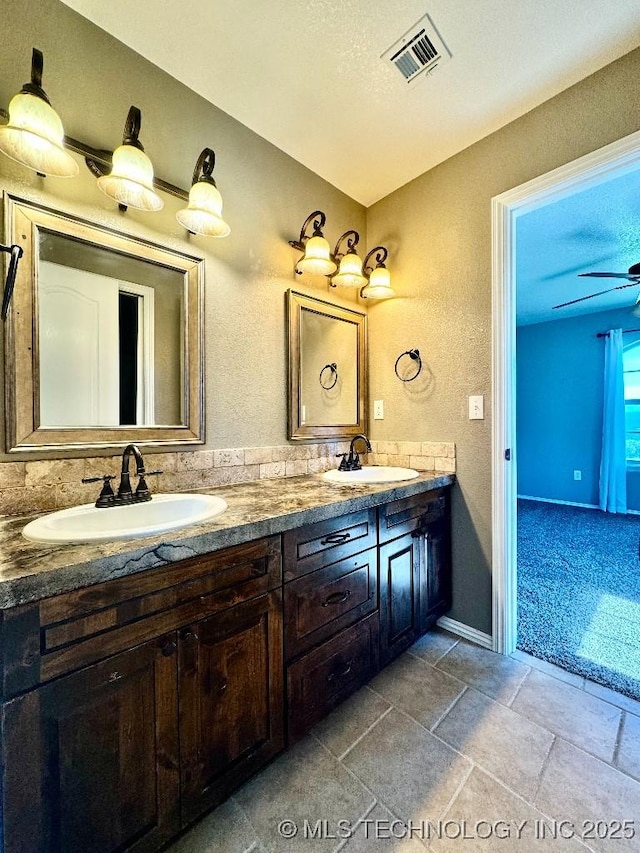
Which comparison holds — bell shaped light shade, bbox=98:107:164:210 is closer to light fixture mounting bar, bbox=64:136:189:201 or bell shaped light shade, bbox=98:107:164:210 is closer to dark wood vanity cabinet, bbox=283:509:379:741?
light fixture mounting bar, bbox=64:136:189:201

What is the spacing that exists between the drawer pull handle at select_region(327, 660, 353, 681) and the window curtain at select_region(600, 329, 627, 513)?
4402 millimetres

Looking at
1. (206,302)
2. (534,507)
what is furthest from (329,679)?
(534,507)

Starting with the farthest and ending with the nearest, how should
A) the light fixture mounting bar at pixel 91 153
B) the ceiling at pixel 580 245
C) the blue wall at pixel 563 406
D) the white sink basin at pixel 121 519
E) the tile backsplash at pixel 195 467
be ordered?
the blue wall at pixel 563 406
the ceiling at pixel 580 245
the light fixture mounting bar at pixel 91 153
the tile backsplash at pixel 195 467
the white sink basin at pixel 121 519

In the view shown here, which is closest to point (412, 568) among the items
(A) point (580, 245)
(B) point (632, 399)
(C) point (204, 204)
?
(C) point (204, 204)

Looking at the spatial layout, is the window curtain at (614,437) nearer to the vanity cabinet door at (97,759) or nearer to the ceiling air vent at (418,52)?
the ceiling air vent at (418,52)

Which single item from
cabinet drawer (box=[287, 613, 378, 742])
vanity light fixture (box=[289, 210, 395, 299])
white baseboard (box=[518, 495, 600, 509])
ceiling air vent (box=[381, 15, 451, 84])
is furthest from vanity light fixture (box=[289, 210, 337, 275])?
white baseboard (box=[518, 495, 600, 509])

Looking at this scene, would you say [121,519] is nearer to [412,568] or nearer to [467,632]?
[412,568]

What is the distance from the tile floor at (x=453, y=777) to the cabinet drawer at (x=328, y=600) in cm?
37

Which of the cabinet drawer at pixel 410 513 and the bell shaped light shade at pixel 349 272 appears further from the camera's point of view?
the bell shaped light shade at pixel 349 272

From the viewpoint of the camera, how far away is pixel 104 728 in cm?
76

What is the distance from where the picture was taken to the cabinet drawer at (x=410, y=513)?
1.48 m

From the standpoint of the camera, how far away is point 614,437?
416 cm

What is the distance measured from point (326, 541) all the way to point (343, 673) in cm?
53

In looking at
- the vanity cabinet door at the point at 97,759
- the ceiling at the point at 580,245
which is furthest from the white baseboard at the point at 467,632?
the ceiling at the point at 580,245
